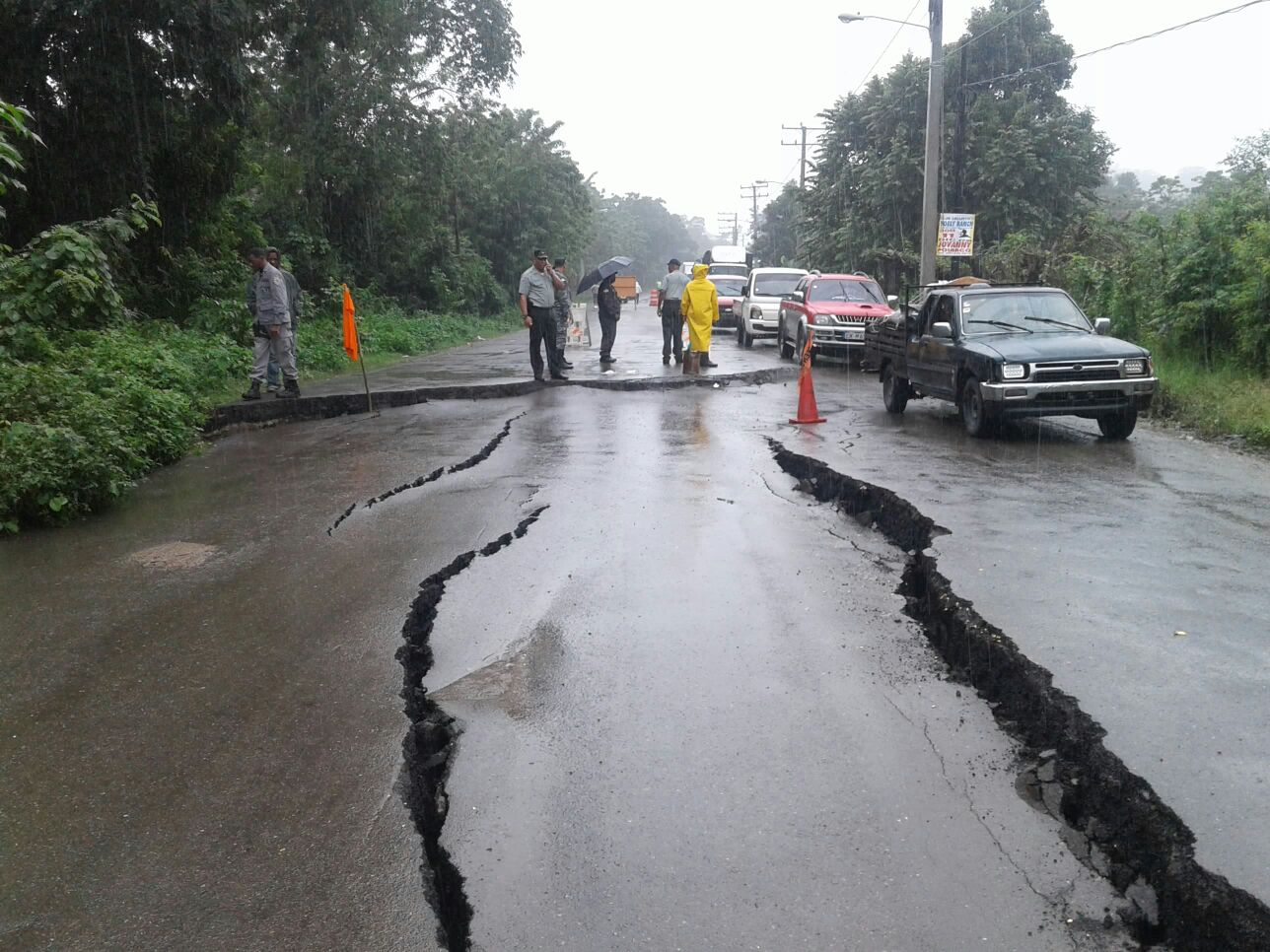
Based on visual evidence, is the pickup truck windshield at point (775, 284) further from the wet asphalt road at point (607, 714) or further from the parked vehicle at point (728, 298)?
the wet asphalt road at point (607, 714)

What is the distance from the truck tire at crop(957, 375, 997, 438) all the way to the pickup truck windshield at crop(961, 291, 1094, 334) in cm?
79

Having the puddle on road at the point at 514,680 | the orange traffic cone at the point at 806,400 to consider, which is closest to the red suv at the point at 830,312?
Result: the orange traffic cone at the point at 806,400

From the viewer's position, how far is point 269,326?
14219 mm

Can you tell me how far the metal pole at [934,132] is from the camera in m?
22.0

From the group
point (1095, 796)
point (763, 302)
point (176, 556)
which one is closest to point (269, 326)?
point (176, 556)

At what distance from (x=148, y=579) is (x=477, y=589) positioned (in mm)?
1995

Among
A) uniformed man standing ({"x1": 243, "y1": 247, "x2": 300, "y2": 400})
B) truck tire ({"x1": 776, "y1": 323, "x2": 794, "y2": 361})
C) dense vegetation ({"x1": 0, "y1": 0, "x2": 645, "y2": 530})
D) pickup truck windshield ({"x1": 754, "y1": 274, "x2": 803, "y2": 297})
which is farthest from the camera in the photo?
pickup truck windshield ({"x1": 754, "y1": 274, "x2": 803, "y2": 297})

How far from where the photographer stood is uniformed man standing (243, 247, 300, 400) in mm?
14039

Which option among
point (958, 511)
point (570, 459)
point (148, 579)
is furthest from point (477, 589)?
point (570, 459)

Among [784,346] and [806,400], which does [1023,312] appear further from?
[784,346]

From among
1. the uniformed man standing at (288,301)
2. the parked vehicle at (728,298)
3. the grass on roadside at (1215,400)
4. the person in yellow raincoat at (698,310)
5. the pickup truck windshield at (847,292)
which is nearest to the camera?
the grass on roadside at (1215,400)

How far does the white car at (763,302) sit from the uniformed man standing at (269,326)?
546 inches

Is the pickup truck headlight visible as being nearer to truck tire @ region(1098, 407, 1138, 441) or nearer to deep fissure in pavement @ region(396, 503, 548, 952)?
truck tire @ region(1098, 407, 1138, 441)

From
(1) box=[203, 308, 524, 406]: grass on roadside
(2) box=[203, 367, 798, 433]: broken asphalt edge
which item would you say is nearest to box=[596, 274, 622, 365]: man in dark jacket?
(2) box=[203, 367, 798, 433]: broken asphalt edge
